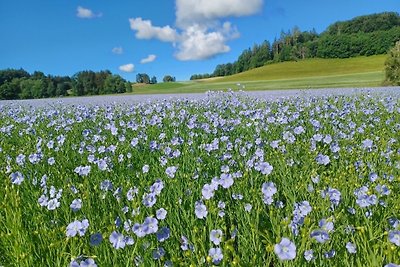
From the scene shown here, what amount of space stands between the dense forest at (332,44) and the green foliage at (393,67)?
45880 mm

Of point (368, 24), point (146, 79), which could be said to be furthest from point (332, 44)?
point (146, 79)

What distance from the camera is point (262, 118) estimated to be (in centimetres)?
499

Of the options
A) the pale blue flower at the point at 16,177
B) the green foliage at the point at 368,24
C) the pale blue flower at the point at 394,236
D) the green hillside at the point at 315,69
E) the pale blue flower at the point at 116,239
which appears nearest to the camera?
the pale blue flower at the point at 394,236

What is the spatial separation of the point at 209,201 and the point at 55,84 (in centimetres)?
6066

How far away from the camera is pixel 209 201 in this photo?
208 cm

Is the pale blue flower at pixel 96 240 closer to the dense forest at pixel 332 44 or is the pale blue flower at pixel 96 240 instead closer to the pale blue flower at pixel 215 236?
the pale blue flower at pixel 215 236

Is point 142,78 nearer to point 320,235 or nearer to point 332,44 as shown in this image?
point 332,44

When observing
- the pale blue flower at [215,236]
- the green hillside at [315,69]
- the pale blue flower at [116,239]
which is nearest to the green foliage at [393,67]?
the green hillside at [315,69]

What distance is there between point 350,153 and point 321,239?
83.9 inches

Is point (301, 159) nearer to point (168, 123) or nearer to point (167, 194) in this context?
point (167, 194)

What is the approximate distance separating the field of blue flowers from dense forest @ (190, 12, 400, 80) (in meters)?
73.1

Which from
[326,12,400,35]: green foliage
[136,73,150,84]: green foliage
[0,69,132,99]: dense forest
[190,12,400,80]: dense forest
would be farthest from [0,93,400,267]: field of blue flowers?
[326,12,400,35]: green foliage

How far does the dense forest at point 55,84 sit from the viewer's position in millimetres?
47166

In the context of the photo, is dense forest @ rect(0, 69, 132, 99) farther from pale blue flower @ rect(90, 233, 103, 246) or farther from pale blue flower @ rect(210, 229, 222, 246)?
pale blue flower @ rect(210, 229, 222, 246)
